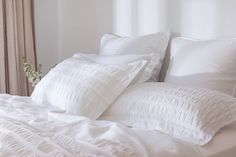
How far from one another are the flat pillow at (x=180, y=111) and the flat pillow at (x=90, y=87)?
0.34ft

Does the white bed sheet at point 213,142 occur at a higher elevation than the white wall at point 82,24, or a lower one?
lower

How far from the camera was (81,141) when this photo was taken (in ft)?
5.01

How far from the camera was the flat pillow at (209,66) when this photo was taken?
2.08 metres

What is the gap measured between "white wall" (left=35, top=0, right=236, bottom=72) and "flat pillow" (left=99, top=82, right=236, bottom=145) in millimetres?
542

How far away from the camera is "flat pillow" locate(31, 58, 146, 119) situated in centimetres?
A: 209

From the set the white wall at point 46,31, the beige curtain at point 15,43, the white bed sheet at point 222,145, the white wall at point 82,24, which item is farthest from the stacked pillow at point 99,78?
the white wall at point 46,31

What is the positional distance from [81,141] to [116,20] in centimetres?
166

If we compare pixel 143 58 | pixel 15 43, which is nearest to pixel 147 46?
pixel 143 58

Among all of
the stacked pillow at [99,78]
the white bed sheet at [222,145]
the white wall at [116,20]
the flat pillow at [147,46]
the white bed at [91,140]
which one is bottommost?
the white bed sheet at [222,145]

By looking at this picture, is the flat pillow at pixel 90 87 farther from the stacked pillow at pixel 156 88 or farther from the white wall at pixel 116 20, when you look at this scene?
the white wall at pixel 116 20

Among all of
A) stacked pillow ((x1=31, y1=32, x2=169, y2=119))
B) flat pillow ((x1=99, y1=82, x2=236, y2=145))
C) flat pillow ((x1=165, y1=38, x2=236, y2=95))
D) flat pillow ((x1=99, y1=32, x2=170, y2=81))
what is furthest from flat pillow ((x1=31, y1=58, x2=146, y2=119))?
flat pillow ((x1=99, y1=32, x2=170, y2=81))

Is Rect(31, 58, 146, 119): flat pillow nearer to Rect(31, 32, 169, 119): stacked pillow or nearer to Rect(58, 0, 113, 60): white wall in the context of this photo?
Rect(31, 32, 169, 119): stacked pillow

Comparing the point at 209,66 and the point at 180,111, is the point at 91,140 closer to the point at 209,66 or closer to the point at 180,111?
the point at 180,111

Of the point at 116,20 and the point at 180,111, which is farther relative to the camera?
the point at 116,20
